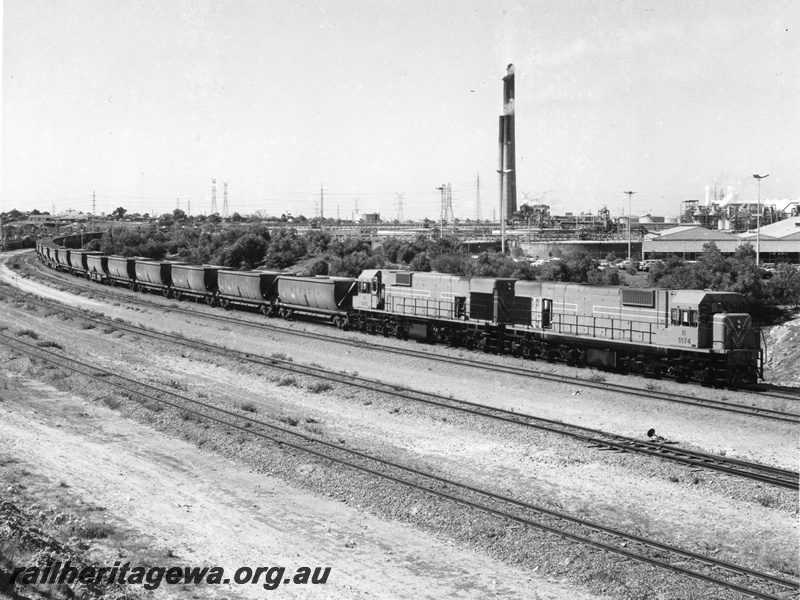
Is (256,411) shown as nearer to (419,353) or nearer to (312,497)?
(312,497)

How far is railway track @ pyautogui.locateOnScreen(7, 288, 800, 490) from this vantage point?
50.4 feet

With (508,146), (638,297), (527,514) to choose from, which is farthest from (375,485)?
(508,146)

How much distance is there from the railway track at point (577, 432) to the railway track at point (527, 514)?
14.8 feet

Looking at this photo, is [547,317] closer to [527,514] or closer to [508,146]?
[527,514]

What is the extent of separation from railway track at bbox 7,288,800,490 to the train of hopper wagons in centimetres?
733

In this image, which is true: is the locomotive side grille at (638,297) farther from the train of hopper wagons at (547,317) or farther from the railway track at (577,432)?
the railway track at (577,432)

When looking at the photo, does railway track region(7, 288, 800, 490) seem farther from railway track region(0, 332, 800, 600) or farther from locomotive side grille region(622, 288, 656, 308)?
locomotive side grille region(622, 288, 656, 308)

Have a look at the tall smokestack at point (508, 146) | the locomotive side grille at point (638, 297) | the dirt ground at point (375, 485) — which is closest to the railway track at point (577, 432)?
the dirt ground at point (375, 485)

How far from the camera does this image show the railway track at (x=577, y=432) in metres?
15.4

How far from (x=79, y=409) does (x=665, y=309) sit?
62.3 feet

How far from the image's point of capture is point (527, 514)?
1298 centimetres

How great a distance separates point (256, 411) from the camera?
2100 centimetres

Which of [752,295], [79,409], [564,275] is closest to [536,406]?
[79,409]

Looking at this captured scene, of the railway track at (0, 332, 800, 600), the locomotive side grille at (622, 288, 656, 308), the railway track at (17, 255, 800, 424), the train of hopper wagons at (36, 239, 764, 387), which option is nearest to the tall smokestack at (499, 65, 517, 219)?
the train of hopper wagons at (36, 239, 764, 387)
